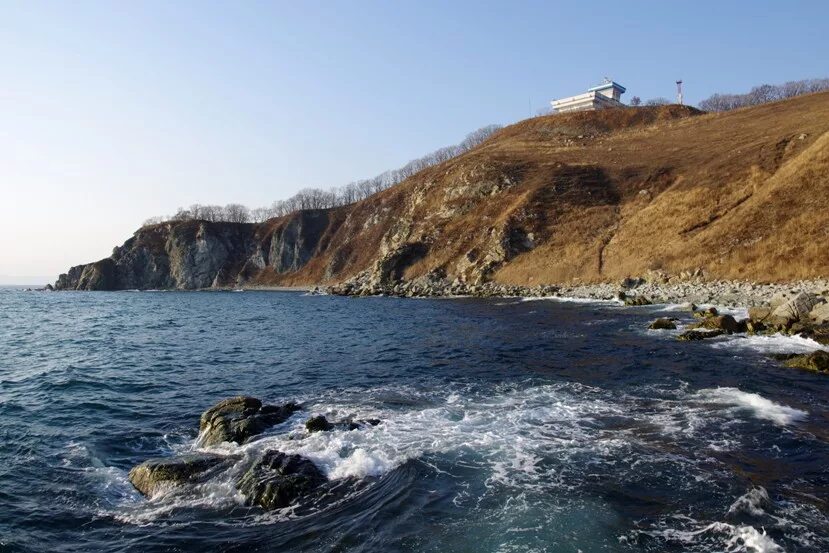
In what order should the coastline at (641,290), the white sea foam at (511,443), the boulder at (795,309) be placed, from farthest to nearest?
the coastline at (641,290), the boulder at (795,309), the white sea foam at (511,443)

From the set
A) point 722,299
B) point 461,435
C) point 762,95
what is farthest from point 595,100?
point 461,435

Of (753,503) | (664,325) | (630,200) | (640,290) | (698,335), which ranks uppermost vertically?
(630,200)

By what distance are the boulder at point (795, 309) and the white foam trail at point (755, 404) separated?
15.3 metres

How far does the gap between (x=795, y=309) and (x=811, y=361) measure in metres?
11.7

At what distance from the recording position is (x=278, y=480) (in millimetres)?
12289

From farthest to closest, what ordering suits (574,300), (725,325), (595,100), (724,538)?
(595,100) → (574,300) → (725,325) → (724,538)

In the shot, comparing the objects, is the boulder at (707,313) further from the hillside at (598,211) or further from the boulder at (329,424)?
the boulder at (329,424)

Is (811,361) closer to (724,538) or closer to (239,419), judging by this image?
(724,538)

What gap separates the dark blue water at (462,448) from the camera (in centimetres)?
997

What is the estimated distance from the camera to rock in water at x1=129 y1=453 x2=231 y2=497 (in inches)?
515

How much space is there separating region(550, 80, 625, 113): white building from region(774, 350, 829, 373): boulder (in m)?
130

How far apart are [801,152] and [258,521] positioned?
2897 inches

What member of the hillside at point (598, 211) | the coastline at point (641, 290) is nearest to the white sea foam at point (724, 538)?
the coastline at point (641, 290)

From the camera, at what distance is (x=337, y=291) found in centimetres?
10031
